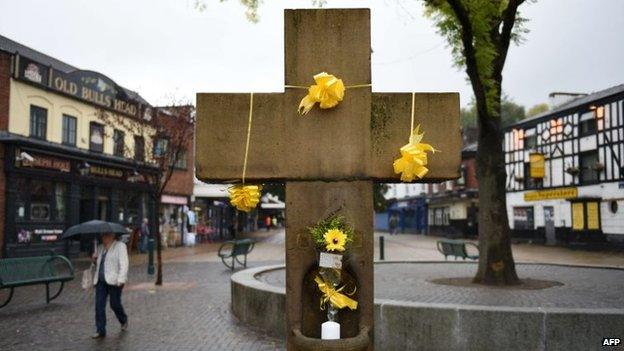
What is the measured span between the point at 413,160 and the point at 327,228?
67cm

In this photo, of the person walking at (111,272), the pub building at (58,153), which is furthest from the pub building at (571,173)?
the person walking at (111,272)

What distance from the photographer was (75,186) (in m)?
23.3

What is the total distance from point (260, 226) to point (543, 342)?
6407 cm

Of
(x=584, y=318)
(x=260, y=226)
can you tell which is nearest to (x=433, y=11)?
(x=584, y=318)

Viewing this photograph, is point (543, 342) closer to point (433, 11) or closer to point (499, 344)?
point (499, 344)

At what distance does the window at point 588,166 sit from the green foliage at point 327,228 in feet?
98.8

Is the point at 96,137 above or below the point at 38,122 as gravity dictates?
below

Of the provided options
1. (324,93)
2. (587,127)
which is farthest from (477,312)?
(587,127)

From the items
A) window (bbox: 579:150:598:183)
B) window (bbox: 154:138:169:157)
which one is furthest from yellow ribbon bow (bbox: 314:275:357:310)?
window (bbox: 579:150:598:183)

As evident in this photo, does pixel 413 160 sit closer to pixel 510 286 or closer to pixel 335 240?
pixel 335 240

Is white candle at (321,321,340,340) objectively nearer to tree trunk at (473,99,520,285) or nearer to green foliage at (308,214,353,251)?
green foliage at (308,214,353,251)

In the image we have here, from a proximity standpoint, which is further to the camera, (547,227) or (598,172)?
(547,227)

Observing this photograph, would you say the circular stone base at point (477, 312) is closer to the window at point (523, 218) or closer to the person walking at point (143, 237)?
the person walking at point (143, 237)

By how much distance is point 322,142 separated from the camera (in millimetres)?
3541
